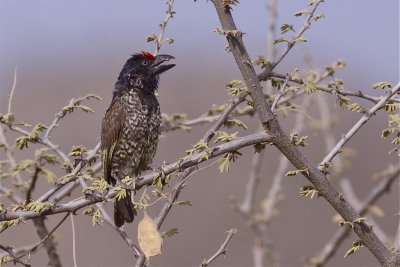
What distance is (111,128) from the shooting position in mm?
5102

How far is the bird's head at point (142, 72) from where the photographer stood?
209 inches

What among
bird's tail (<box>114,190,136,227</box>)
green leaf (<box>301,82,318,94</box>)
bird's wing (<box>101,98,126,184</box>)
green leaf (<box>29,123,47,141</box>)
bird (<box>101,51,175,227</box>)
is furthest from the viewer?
bird (<box>101,51,175,227</box>)

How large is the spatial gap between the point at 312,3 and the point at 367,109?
577 mm

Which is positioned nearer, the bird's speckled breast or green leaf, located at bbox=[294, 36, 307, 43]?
green leaf, located at bbox=[294, 36, 307, 43]

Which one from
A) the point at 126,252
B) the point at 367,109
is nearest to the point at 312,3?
the point at 367,109

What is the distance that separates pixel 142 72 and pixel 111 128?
49 centimetres

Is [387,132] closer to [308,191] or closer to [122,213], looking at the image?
[308,191]

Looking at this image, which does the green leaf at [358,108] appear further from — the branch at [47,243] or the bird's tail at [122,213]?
the branch at [47,243]

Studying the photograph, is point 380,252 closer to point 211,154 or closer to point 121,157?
point 211,154

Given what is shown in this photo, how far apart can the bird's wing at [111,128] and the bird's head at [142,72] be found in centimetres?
20

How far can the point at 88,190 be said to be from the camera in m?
3.25

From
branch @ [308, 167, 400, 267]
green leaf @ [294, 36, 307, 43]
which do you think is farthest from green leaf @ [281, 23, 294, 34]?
branch @ [308, 167, 400, 267]

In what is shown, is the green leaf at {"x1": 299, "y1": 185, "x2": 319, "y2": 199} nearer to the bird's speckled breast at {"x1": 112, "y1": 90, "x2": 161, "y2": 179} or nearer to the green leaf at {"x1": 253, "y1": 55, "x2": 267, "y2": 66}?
the green leaf at {"x1": 253, "y1": 55, "x2": 267, "y2": 66}

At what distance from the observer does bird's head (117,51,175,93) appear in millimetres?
5320
